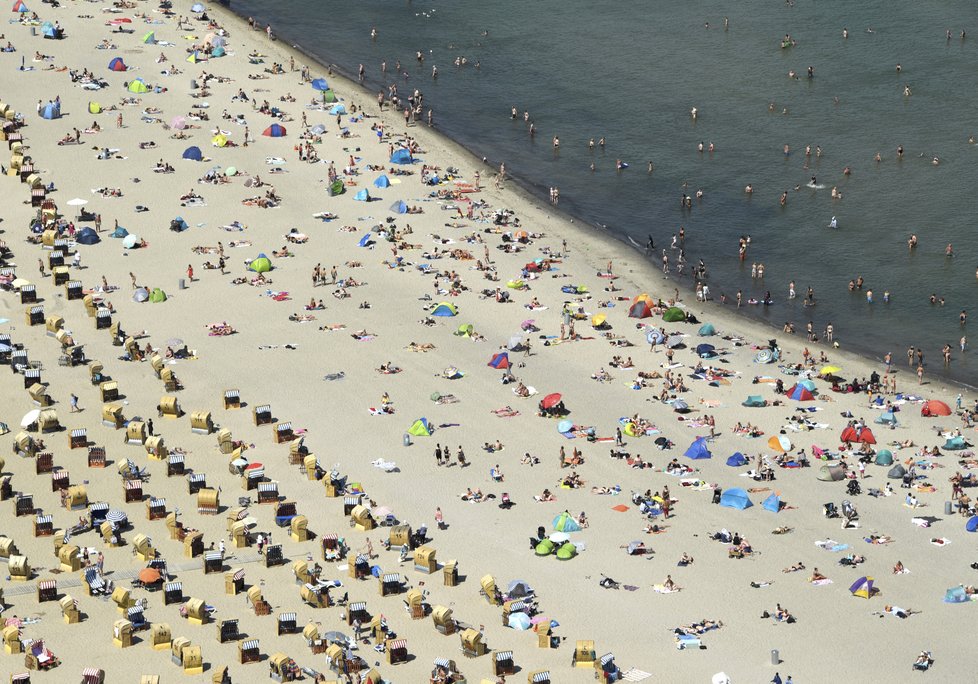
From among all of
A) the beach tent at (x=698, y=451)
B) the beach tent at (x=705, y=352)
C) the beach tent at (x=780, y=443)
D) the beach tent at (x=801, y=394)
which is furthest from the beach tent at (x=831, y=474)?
the beach tent at (x=705, y=352)

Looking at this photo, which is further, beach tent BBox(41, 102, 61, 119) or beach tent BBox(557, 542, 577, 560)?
beach tent BBox(41, 102, 61, 119)

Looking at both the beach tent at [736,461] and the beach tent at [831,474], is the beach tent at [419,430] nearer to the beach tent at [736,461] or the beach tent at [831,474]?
the beach tent at [736,461]

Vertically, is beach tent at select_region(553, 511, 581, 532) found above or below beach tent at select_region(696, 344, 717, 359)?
below

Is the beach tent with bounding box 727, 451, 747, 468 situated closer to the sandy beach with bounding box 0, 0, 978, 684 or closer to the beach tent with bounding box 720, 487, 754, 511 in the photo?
the sandy beach with bounding box 0, 0, 978, 684

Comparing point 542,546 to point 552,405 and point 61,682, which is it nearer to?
point 552,405

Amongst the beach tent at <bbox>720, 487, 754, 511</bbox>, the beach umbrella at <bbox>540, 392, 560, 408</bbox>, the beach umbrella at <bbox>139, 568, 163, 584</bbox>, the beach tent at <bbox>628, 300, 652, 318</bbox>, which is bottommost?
the beach umbrella at <bbox>139, 568, 163, 584</bbox>

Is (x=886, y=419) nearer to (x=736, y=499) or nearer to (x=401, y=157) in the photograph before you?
(x=736, y=499)

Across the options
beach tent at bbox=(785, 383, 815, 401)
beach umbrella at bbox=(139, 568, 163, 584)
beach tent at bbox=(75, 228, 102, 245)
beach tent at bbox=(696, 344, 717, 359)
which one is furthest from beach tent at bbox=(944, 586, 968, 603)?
beach tent at bbox=(75, 228, 102, 245)

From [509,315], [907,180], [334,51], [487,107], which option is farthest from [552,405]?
[334,51]
